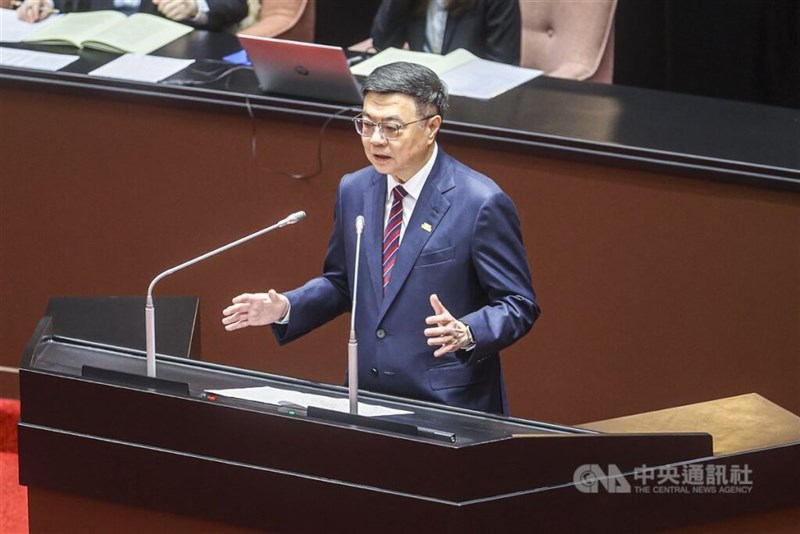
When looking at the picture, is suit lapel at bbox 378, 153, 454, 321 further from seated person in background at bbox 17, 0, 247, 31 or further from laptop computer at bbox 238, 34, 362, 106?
seated person in background at bbox 17, 0, 247, 31

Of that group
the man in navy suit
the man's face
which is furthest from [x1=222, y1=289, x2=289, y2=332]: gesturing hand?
the man's face

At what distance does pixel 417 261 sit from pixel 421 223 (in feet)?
0.26

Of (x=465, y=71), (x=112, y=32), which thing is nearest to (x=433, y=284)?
(x=465, y=71)

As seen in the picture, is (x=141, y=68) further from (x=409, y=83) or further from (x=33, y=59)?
(x=409, y=83)

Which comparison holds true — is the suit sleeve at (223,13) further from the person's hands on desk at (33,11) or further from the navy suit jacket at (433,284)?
the navy suit jacket at (433,284)

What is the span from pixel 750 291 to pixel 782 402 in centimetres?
33

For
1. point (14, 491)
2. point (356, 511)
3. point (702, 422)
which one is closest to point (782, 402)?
point (702, 422)

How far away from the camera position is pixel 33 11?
16.9ft

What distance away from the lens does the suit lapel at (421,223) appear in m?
2.86

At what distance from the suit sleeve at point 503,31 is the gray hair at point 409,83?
2516 millimetres

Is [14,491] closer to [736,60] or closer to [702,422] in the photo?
[702,422]

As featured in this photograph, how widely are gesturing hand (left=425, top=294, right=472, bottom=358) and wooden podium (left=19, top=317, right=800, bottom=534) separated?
0.13m

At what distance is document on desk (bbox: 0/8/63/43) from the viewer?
4949 mm

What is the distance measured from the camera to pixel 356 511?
7.73 ft
